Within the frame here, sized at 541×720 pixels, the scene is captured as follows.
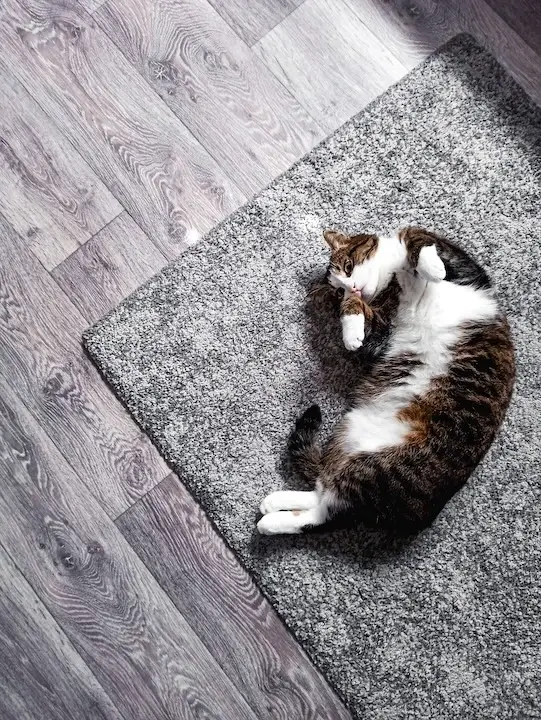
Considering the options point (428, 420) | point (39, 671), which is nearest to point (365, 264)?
point (428, 420)

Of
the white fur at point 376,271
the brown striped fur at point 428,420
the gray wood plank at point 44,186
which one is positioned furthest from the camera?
the gray wood plank at point 44,186

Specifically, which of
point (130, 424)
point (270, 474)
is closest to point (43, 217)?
point (130, 424)

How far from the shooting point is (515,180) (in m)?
1.74

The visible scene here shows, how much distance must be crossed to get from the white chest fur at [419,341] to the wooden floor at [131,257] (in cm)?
45

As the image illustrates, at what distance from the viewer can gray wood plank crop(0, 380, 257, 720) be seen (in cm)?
158

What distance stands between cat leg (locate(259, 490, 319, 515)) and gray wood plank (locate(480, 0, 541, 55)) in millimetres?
1251

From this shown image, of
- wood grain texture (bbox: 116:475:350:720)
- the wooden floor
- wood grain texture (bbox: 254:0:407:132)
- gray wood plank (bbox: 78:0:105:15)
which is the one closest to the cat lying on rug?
wood grain texture (bbox: 116:475:350:720)

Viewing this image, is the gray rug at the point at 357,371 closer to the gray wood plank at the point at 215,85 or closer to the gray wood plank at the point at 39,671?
the gray wood plank at the point at 215,85

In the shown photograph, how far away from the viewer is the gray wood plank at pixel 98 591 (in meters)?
1.58

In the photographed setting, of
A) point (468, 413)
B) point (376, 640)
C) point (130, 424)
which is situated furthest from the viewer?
point (130, 424)

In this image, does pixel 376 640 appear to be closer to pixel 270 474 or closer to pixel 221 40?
pixel 270 474

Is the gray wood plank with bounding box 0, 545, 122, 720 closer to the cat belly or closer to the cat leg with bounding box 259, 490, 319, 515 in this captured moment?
the cat leg with bounding box 259, 490, 319, 515

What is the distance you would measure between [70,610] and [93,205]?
97 cm

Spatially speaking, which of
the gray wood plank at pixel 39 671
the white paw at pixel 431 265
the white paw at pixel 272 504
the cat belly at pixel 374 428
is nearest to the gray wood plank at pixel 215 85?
the white paw at pixel 431 265
